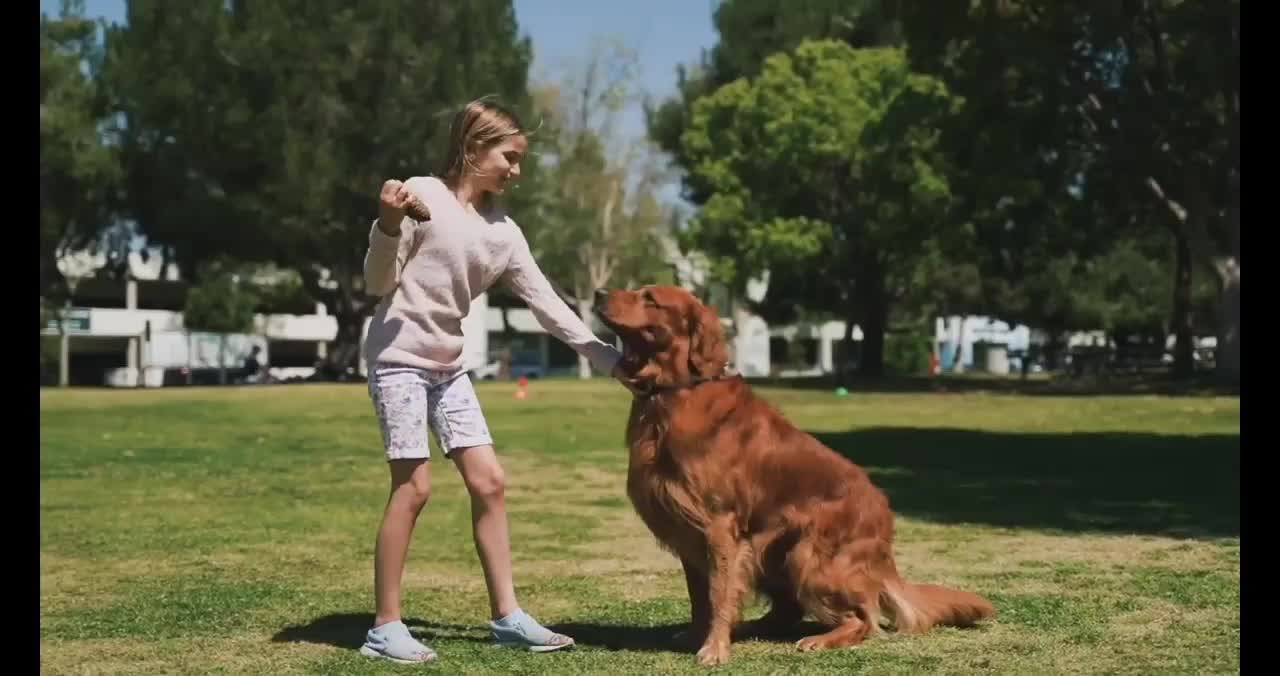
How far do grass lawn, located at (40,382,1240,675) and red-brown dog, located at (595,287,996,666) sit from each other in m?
0.23

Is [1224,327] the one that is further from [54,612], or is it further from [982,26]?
[54,612]

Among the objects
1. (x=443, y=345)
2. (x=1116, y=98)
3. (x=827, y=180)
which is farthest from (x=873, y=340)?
(x=443, y=345)

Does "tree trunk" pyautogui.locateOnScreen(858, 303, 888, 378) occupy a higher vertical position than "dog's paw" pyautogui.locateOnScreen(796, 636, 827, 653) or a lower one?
higher

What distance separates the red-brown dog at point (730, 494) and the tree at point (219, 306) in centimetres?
6249

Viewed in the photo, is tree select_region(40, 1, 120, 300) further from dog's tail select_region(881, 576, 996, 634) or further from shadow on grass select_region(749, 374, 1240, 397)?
dog's tail select_region(881, 576, 996, 634)

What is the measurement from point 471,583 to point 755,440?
2.81 meters

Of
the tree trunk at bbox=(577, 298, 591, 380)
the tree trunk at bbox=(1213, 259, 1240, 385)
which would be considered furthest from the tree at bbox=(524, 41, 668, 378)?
the tree trunk at bbox=(1213, 259, 1240, 385)

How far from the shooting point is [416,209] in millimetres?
5680

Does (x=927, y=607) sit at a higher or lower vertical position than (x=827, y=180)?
lower

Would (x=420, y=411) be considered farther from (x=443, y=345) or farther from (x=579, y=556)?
(x=579, y=556)

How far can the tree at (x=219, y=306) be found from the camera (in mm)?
66312

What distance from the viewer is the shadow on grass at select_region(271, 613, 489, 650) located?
249 inches

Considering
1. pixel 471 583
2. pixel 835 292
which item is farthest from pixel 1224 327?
pixel 471 583

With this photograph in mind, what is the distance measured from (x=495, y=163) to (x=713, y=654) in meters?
2.19
